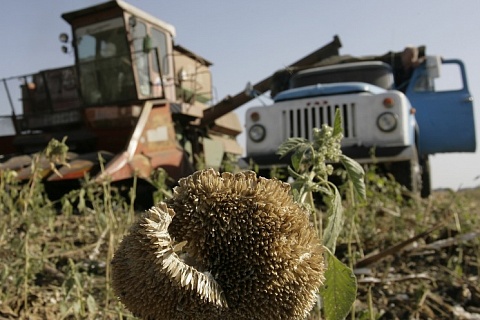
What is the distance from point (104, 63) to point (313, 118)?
5.02m

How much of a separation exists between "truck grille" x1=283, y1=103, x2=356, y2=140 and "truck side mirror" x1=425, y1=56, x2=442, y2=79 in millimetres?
1653

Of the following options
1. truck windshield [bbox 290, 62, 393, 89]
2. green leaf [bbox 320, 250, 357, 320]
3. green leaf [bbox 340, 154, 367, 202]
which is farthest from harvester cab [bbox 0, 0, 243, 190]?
green leaf [bbox 320, 250, 357, 320]

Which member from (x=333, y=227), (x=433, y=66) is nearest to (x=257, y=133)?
(x=433, y=66)

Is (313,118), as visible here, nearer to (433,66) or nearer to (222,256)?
(433,66)

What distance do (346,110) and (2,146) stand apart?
643 cm

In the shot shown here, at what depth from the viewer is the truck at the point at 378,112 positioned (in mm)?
6242

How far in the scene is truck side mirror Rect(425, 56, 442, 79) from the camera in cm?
732

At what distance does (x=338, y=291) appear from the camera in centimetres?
110

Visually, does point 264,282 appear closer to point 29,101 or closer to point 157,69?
point 157,69

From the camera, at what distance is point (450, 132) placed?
7.48 meters

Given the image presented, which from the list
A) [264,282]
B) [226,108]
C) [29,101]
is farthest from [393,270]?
[29,101]

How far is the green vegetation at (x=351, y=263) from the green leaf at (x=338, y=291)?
283mm

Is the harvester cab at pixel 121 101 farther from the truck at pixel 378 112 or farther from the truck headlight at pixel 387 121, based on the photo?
the truck headlight at pixel 387 121

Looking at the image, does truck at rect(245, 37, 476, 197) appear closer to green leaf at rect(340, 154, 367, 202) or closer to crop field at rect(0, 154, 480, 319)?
crop field at rect(0, 154, 480, 319)
